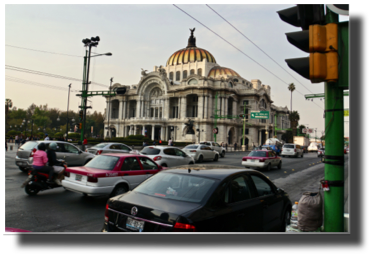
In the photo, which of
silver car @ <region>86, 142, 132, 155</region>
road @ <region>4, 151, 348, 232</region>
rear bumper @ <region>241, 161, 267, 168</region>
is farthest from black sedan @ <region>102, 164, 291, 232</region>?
silver car @ <region>86, 142, 132, 155</region>

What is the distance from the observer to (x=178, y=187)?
403cm

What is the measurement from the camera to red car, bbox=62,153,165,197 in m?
7.40

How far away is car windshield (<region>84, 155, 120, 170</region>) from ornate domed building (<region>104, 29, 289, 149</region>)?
50630 millimetres

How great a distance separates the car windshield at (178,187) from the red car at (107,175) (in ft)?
11.7

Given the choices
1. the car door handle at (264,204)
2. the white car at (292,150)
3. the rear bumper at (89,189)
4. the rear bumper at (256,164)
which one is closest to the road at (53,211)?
the rear bumper at (89,189)

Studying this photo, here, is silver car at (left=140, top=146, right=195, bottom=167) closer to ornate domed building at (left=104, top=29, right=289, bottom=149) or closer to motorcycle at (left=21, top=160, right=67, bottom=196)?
motorcycle at (left=21, top=160, right=67, bottom=196)

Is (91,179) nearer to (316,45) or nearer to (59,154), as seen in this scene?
(316,45)

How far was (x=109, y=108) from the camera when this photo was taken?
75.9 meters

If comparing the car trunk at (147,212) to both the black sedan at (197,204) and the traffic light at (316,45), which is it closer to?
the black sedan at (197,204)
